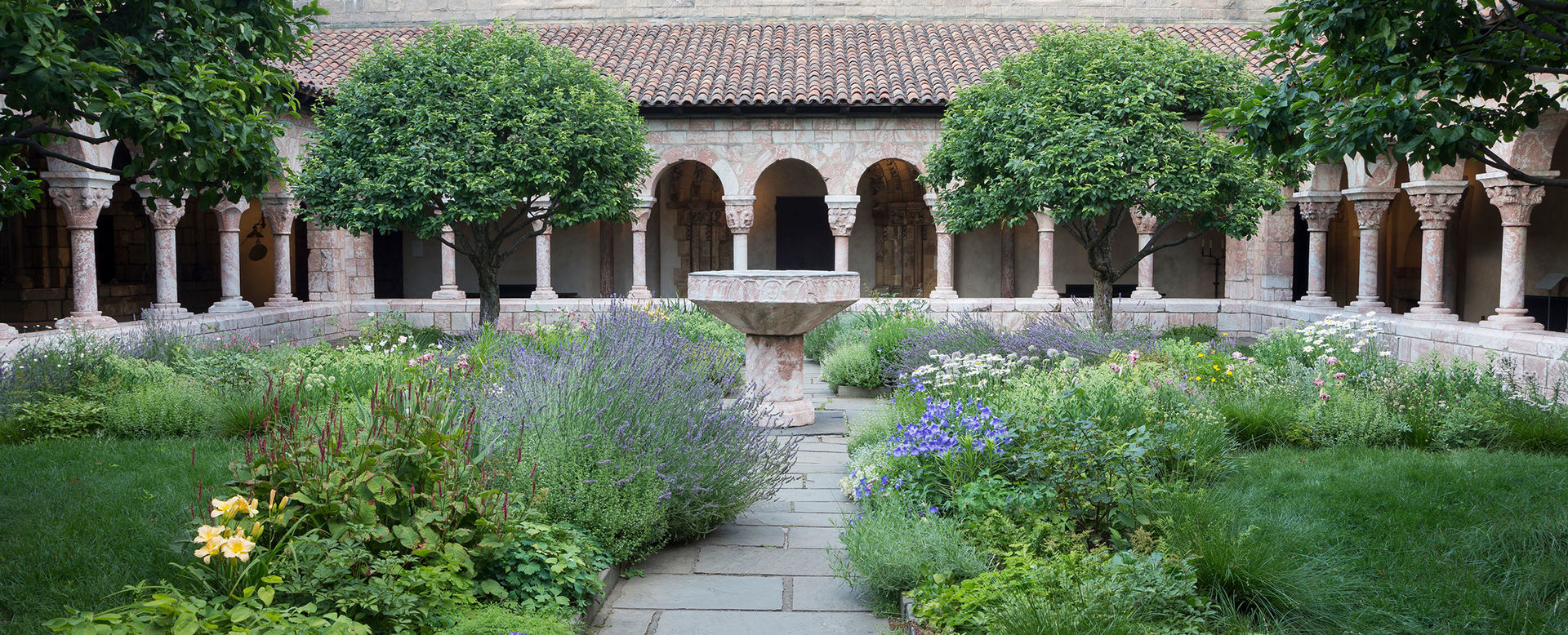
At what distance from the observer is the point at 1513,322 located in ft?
33.0

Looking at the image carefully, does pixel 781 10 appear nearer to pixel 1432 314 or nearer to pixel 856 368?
pixel 856 368

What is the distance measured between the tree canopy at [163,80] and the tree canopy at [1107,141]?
274 inches

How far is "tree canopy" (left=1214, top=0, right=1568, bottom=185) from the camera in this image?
404cm

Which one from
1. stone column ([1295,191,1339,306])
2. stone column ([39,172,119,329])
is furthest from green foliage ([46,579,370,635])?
stone column ([1295,191,1339,306])

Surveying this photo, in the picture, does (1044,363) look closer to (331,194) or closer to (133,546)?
(133,546)

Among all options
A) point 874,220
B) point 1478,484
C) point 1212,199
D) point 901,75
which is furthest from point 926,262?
point 1478,484

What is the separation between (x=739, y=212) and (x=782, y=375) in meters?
→ 7.91

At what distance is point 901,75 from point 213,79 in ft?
41.2

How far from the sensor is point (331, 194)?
35.8ft

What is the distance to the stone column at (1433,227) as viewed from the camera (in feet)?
37.9

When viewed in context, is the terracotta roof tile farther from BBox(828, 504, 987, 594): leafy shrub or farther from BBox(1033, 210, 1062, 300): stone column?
BBox(828, 504, 987, 594): leafy shrub

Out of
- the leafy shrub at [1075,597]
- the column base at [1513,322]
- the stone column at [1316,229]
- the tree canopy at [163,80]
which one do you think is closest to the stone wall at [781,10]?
the stone column at [1316,229]

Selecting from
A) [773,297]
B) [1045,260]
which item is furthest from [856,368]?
[1045,260]

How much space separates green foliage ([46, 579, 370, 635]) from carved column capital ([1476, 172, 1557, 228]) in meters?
11.1
